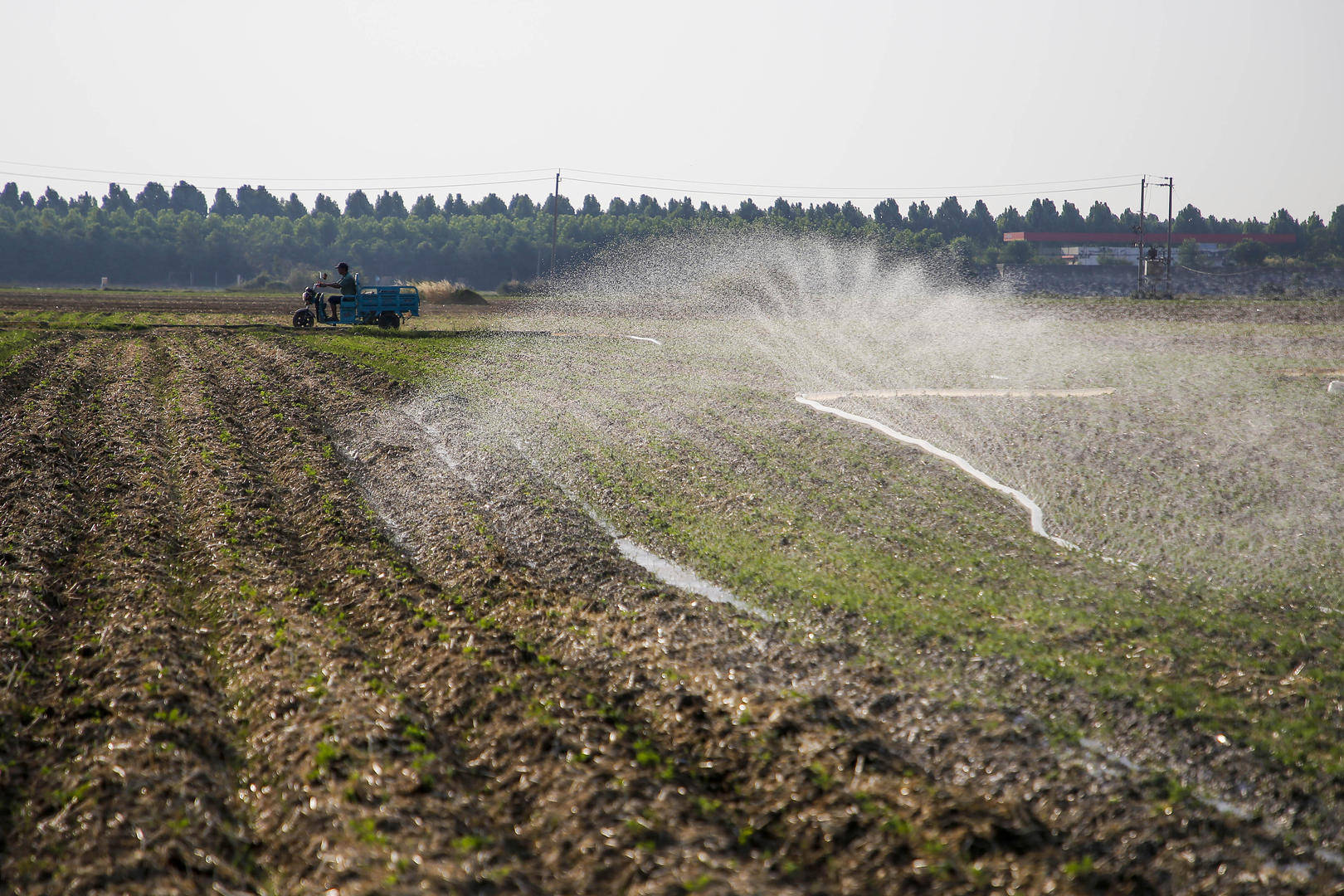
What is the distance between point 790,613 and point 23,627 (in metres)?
6.24

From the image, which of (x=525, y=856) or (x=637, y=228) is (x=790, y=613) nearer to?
(x=525, y=856)

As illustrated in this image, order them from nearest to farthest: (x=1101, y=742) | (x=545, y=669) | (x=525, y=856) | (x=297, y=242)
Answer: (x=525, y=856)
(x=1101, y=742)
(x=545, y=669)
(x=297, y=242)

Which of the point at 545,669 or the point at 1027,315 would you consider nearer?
the point at 545,669

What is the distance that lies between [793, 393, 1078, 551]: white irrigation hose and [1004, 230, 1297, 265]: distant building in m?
112

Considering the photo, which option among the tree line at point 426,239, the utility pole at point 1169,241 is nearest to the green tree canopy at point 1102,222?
the tree line at point 426,239

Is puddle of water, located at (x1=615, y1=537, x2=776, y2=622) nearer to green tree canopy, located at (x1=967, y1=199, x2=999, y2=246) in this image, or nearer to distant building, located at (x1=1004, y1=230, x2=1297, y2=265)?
distant building, located at (x1=1004, y1=230, x2=1297, y2=265)

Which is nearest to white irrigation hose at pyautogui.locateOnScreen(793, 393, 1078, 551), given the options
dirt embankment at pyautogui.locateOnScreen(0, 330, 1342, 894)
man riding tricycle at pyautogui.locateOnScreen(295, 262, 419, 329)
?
dirt embankment at pyautogui.locateOnScreen(0, 330, 1342, 894)

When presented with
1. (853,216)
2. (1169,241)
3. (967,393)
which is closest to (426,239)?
(853,216)

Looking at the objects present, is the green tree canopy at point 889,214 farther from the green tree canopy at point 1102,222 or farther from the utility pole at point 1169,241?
the utility pole at point 1169,241

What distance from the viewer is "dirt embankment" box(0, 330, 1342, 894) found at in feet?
15.7

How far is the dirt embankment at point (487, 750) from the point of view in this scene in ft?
15.7

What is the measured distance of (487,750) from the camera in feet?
19.5

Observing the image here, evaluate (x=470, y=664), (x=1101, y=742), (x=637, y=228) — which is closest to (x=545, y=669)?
(x=470, y=664)

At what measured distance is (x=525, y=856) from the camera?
16.0ft
